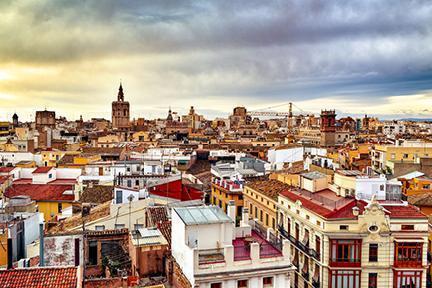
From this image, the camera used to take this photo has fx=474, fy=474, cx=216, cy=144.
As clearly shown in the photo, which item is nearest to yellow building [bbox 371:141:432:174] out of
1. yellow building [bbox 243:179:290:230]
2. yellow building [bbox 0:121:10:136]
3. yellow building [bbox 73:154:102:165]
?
yellow building [bbox 243:179:290:230]

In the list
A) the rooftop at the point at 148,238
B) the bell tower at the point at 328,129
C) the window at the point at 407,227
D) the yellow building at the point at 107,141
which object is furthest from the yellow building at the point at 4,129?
the window at the point at 407,227

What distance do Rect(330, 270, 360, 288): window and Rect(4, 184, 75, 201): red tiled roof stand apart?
27.7m

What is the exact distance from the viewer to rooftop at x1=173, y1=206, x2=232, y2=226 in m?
20.1

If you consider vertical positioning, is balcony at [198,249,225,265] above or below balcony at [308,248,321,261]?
above

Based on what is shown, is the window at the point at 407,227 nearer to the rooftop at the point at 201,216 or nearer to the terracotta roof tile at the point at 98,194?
the rooftop at the point at 201,216

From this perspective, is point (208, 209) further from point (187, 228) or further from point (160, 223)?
point (160, 223)

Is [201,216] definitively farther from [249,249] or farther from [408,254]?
[408,254]

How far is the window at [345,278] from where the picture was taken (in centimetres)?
2716

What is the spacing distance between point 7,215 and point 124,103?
544 ft

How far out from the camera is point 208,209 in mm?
21516

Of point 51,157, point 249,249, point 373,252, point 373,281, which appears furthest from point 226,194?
point 51,157

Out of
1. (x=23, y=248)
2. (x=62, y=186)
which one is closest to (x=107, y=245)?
(x=23, y=248)

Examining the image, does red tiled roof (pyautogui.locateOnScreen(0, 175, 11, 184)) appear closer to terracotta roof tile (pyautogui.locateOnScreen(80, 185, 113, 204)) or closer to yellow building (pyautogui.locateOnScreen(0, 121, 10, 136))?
terracotta roof tile (pyautogui.locateOnScreen(80, 185, 113, 204))

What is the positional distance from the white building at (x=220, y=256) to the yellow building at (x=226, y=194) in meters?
20.2
